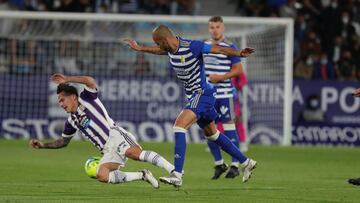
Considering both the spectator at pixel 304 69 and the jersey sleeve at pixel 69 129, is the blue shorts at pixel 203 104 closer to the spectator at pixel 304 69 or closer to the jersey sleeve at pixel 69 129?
the jersey sleeve at pixel 69 129

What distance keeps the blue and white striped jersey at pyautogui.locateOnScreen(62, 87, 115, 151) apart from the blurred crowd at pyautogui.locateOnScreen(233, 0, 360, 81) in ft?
46.8

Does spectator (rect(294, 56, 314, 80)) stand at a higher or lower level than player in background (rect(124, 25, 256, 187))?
lower

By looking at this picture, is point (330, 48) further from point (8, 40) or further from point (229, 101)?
point (229, 101)

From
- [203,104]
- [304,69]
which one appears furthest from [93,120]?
[304,69]

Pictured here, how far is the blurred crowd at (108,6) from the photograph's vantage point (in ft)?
87.3

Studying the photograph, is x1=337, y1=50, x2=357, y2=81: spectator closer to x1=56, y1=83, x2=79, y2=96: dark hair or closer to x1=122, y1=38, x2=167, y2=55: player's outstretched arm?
x1=122, y1=38, x2=167, y2=55: player's outstretched arm

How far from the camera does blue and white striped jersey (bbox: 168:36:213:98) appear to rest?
12.4 meters

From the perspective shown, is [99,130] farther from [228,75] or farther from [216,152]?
[228,75]

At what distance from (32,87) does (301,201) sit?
13.9 meters

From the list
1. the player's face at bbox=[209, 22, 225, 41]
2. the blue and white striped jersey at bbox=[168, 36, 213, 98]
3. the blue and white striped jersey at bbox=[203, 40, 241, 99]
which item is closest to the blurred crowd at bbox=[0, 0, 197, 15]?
the blue and white striped jersey at bbox=[203, 40, 241, 99]

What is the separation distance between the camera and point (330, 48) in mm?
27219

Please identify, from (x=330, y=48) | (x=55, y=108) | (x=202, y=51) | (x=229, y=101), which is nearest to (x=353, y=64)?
(x=330, y=48)

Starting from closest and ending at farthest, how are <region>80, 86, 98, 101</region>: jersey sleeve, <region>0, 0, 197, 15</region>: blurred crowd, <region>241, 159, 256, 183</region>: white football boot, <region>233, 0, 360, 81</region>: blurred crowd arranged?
<region>80, 86, 98, 101</region>: jersey sleeve < <region>241, 159, 256, 183</region>: white football boot < <region>233, 0, 360, 81</region>: blurred crowd < <region>0, 0, 197, 15</region>: blurred crowd

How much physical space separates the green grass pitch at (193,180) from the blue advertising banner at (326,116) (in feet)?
9.71
